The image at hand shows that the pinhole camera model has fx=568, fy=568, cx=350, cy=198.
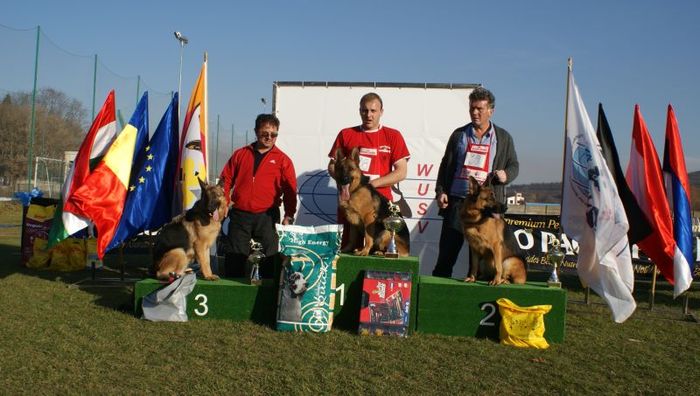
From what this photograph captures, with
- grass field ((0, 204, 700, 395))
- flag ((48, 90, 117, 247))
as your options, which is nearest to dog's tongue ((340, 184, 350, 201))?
grass field ((0, 204, 700, 395))

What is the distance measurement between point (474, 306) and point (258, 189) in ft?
8.20

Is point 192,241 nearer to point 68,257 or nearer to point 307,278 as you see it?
point 307,278

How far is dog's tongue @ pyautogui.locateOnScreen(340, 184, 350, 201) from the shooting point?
213 inches

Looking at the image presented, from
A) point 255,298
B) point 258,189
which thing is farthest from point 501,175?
point 255,298

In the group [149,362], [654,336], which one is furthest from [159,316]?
[654,336]

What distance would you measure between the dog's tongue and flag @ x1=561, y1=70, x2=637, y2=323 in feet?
8.34

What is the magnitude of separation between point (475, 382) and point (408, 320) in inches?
49.5

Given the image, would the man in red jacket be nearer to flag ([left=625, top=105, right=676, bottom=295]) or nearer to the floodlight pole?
flag ([left=625, top=105, right=676, bottom=295])

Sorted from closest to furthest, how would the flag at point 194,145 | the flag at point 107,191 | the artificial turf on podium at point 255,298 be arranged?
the artificial turf on podium at point 255,298, the flag at point 107,191, the flag at point 194,145

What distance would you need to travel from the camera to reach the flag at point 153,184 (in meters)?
7.20

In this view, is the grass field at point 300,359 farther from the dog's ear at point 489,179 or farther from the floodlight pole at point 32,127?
the floodlight pole at point 32,127

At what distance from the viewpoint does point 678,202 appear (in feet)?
21.4

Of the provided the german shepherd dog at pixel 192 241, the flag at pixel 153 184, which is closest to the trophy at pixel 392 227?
the german shepherd dog at pixel 192 241

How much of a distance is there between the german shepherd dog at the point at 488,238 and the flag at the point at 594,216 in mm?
851
